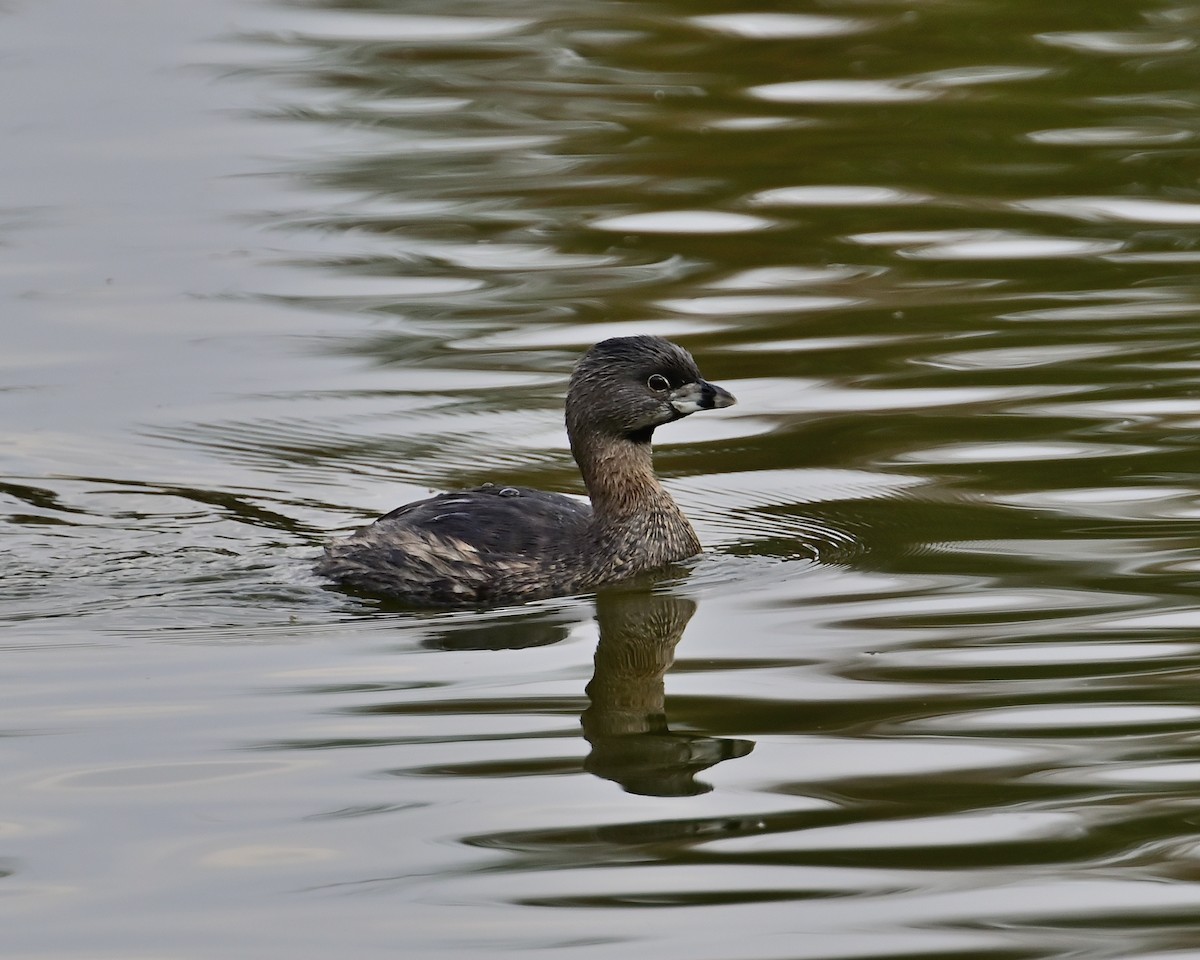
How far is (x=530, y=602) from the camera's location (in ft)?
29.1

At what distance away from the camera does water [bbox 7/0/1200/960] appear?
5867mm

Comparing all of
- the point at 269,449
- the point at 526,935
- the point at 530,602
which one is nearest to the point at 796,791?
the point at 526,935

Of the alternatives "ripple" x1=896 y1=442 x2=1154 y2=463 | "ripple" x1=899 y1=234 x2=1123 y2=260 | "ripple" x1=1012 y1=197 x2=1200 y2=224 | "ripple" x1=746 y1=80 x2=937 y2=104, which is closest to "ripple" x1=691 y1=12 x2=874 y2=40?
"ripple" x1=746 y1=80 x2=937 y2=104

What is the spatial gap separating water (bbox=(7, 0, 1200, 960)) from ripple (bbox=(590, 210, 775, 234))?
0.15 feet

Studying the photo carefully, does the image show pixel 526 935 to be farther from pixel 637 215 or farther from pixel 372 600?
pixel 637 215

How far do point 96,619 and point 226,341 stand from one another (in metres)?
4.35

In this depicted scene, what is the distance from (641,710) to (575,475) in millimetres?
3526

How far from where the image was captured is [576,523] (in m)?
9.23

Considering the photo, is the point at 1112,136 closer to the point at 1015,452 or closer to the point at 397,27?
the point at 1015,452

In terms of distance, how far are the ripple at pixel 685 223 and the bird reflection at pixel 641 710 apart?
589cm

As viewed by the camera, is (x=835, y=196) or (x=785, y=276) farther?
(x=835, y=196)

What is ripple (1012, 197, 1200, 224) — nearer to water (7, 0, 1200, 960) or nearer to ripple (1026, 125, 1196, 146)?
water (7, 0, 1200, 960)

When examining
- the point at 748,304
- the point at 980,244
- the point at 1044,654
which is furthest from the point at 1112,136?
the point at 1044,654

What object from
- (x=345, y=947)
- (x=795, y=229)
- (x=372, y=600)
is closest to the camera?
(x=345, y=947)
